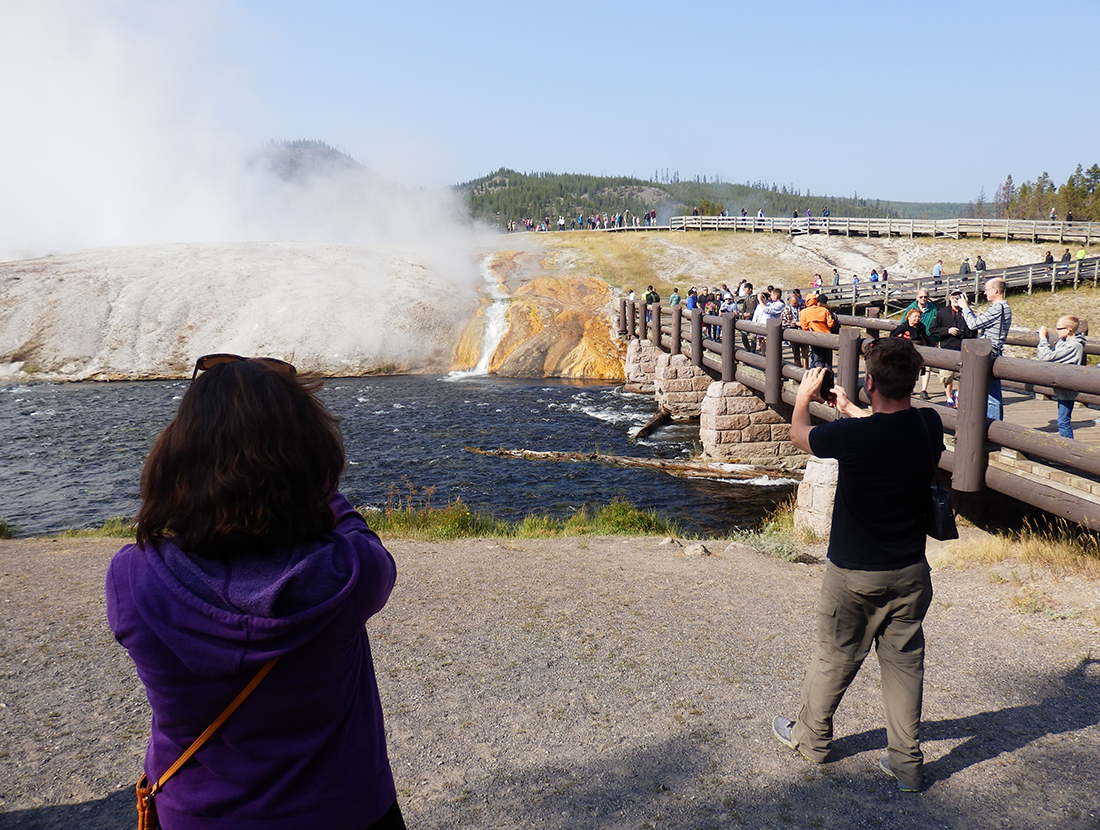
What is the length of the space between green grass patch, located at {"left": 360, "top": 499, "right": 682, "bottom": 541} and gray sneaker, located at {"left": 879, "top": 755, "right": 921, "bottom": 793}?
627 centimetres

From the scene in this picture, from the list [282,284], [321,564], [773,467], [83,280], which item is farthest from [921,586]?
[83,280]

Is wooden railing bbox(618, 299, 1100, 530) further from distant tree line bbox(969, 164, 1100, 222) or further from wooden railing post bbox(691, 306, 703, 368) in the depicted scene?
distant tree line bbox(969, 164, 1100, 222)

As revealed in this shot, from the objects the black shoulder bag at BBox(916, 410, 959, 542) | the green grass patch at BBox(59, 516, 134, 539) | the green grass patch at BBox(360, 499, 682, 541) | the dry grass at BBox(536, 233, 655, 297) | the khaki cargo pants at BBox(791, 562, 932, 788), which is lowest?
the green grass patch at BBox(59, 516, 134, 539)

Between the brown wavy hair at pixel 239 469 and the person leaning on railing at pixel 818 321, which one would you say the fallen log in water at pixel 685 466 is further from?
the brown wavy hair at pixel 239 469

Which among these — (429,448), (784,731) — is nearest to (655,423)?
(429,448)

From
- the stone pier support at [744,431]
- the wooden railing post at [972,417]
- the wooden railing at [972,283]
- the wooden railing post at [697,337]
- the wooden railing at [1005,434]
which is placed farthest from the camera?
the wooden railing at [972,283]

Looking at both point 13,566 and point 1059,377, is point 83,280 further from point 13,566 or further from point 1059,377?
point 1059,377

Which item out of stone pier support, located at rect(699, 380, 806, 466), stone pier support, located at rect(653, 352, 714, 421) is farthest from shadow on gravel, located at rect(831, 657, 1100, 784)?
stone pier support, located at rect(653, 352, 714, 421)

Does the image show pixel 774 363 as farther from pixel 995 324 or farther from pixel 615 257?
pixel 615 257

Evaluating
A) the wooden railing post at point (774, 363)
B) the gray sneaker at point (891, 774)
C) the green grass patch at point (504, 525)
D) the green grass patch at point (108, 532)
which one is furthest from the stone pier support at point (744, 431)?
the gray sneaker at point (891, 774)

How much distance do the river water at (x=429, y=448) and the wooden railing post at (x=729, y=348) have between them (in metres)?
2.35

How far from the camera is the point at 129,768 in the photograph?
4.12m

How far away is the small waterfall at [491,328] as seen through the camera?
32031 mm

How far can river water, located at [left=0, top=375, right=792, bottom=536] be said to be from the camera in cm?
1351
